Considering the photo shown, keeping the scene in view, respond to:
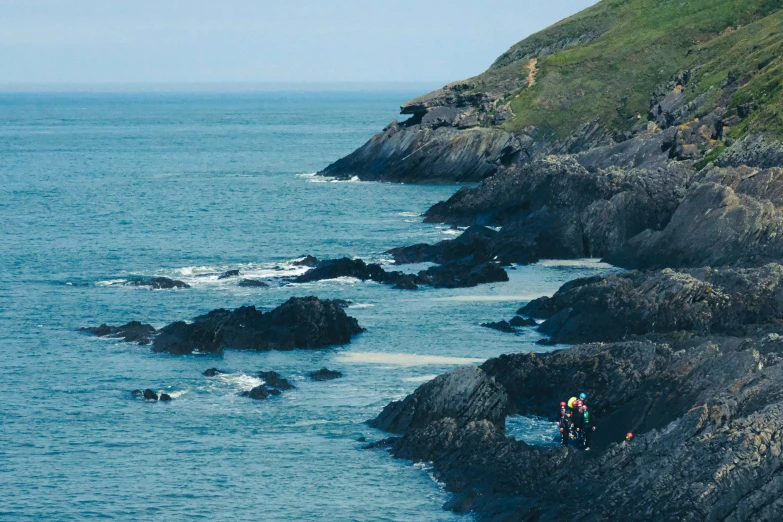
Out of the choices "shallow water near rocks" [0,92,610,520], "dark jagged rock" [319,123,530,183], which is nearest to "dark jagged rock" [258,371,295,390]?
"shallow water near rocks" [0,92,610,520]

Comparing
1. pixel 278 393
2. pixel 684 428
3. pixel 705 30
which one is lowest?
pixel 278 393

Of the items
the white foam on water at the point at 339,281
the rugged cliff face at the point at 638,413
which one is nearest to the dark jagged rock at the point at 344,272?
the white foam on water at the point at 339,281

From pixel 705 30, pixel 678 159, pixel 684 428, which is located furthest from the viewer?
pixel 705 30

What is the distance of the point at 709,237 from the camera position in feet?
234

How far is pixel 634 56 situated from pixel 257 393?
113 m

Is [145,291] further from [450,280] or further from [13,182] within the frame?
[13,182]

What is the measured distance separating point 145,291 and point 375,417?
31.4 meters

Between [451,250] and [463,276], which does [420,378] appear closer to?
Answer: [463,276]

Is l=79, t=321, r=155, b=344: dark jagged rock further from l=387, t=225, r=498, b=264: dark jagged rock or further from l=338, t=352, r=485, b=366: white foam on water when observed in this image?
l=387, t=225, r=498, b=264: dark jagged rock

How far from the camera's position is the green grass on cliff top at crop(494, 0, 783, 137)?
130125 millimetres

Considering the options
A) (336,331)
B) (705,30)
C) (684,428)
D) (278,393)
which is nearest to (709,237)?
(336,331)

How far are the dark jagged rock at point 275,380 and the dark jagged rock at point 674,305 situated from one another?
14.0 m

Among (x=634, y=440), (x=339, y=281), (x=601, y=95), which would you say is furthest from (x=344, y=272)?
(x=601, y=95)

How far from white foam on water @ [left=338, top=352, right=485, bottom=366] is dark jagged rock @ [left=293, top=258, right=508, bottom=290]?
15904mm
